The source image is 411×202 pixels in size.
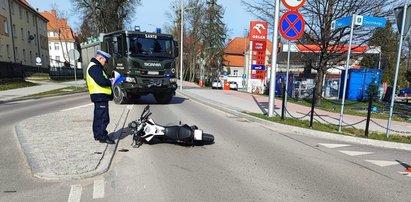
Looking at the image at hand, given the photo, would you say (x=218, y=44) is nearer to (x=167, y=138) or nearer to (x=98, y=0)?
(x=98, y=0)

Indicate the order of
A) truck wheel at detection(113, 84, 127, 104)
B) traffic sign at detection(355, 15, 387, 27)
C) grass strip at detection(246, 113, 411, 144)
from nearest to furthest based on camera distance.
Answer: grass strip at detection(246, 113, 411, 144), traffic sign at detection(355, 15, 387, 27), truck wheel at detection(113, 84, 127, 104)

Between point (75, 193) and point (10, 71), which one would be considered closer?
point (75, 193)

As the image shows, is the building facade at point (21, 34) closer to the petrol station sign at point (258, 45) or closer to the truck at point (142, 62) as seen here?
the petrol station sign at point (258, 45)

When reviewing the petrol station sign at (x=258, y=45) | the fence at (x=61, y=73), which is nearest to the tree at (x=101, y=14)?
the fence at (x=61, y=73)

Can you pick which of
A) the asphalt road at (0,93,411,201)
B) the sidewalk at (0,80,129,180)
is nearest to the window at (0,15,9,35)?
the sidewalk at (0,80,129,180)

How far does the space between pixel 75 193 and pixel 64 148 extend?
87.6 inches

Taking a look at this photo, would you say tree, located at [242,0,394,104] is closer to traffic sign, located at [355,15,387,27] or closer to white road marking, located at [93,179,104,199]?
traffic sign, located at [355,15,387,27]

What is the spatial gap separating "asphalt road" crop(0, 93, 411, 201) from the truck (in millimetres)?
6385

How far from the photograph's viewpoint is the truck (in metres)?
13.5

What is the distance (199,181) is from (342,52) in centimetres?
1562

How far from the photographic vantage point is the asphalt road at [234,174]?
434 cm

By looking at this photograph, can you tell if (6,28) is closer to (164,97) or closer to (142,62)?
(164,97)

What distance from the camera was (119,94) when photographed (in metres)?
14.3

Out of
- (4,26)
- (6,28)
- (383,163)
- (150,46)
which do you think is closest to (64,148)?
(383,163)
